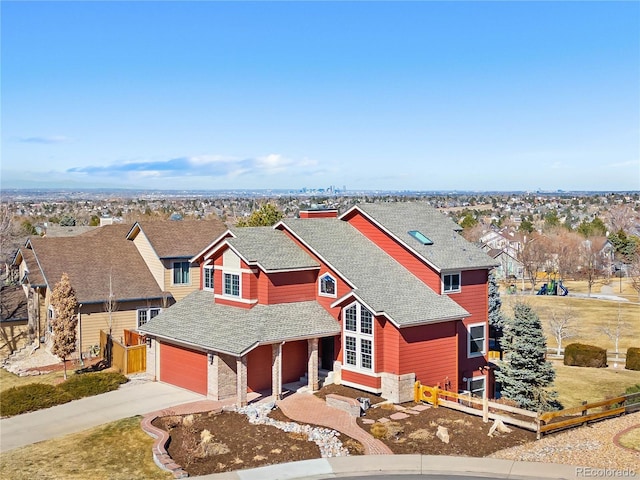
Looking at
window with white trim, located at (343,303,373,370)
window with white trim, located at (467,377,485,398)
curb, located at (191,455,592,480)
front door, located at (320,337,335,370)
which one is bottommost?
window with white trim, located at (467,377,485,398)

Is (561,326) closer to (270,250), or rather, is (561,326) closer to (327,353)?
(327,353)

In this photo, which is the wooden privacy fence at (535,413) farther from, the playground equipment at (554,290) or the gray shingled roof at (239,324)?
the playground equipment at (554,290)

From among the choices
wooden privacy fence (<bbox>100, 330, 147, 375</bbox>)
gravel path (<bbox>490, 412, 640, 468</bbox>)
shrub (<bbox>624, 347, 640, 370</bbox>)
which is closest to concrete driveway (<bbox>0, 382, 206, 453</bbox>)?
wooden privacy fence (<bbox>100, 330, 147, 375</bbox>)

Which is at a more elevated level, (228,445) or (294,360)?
(294,360)

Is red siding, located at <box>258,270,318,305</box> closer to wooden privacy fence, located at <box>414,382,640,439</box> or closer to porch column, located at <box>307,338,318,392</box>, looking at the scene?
porch column, located at <box>307,338,318,392</box>

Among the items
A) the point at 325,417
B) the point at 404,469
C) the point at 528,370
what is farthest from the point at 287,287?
the point at 404,469

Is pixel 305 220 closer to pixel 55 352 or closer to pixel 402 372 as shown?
pixel 402 372
